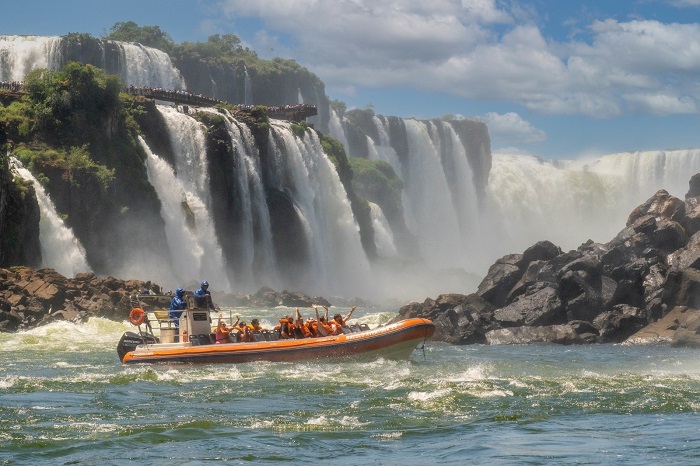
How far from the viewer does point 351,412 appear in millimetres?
21906

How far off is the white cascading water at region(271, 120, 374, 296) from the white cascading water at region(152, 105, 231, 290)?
7610mm

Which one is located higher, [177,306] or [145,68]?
[145,68]

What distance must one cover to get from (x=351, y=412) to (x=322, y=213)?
56.9 metres

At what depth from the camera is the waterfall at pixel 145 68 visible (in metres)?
85.5

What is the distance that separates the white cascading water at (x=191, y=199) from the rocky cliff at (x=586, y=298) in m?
22.8

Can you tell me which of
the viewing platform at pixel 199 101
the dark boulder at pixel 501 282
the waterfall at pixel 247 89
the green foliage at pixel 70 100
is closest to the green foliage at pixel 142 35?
the waterfall at pixel 247 89

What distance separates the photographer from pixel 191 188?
66312mm

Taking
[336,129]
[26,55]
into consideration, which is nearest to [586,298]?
[26,55]

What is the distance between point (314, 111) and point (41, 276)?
42251 mm

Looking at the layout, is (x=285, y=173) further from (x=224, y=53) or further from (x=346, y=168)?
(x=224, y=53)

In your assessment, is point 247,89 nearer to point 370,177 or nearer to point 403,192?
point 370,177

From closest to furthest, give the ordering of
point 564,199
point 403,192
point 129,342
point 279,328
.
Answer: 1. point 129,342
2. point 279,328
3. point 403,192
4. point 564,199

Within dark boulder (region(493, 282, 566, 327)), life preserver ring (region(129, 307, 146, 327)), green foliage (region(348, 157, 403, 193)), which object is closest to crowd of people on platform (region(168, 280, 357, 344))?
life preserver ring (region(129, 307, 146, 327))

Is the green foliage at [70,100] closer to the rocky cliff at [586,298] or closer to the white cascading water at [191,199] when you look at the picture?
the white cascading water at [191,199]
